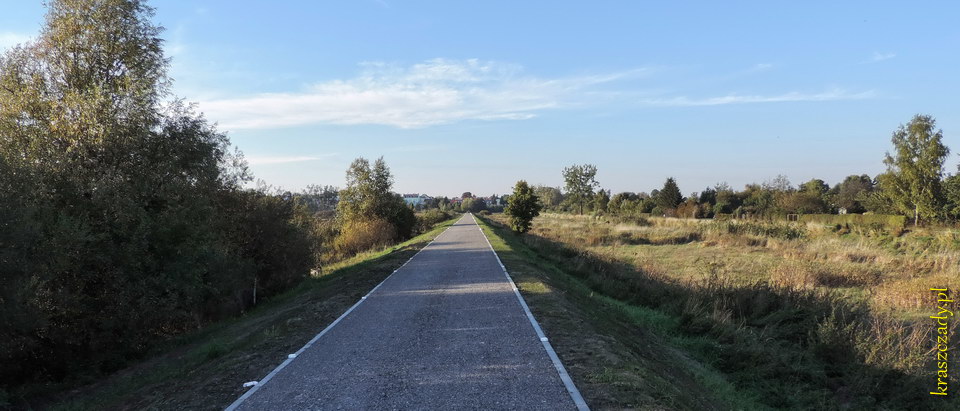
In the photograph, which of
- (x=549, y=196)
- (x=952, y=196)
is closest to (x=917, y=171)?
(x=952, y=196)

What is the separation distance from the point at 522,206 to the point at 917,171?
119 feet

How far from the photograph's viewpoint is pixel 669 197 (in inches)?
2697

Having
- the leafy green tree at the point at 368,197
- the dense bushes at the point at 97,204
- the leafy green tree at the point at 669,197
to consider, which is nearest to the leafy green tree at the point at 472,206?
the leafy green tree at the point at 669,197

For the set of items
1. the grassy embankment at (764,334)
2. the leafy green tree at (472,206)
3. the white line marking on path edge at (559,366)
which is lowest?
the grassy embankment at (764,334)

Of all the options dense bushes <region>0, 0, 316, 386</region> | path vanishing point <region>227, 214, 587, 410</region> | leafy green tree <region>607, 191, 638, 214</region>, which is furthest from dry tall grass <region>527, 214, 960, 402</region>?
leafy green tree <region>607, 191, 638, 214</region>

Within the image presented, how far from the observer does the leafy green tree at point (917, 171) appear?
40812 mm

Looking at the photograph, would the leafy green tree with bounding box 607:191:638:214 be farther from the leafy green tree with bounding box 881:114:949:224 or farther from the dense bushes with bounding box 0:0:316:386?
the dense bushes with bounding box 0:0:316:386

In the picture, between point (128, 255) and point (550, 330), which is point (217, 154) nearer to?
point (128, 255)

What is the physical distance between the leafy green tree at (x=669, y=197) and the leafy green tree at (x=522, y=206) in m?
35.6

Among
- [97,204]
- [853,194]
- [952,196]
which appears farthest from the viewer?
[853,194]

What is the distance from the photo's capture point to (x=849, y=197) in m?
65.2

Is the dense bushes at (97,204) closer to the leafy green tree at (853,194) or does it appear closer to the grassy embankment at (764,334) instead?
the grassy embankment at (764,334)

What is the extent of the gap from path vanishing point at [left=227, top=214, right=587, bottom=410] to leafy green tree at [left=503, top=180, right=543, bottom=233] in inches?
1084

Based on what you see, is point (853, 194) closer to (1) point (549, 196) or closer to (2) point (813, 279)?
(2) point (813, 279)
